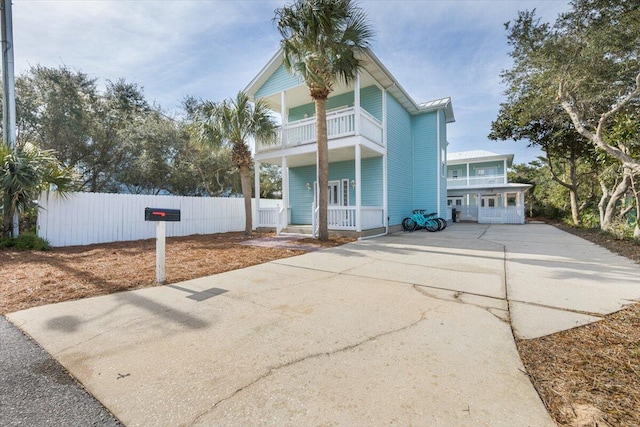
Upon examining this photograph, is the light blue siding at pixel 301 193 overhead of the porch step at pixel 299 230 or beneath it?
overhead

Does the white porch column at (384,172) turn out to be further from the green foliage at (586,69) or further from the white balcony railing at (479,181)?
the white balcony railing at (479,181)

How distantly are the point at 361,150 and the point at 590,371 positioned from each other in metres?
10.3

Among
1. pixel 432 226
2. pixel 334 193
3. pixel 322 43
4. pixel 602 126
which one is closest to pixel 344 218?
pixel 334 193

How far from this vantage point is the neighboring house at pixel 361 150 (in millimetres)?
10852

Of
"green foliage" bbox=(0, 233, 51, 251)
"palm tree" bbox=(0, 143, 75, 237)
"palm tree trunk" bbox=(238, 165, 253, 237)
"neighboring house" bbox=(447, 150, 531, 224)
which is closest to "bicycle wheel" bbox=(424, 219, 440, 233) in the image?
"palm tree trunk" bbox=(238, 165, 253, 237)

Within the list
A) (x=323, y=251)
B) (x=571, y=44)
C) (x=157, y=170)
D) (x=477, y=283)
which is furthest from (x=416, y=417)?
(x=157, y=170)

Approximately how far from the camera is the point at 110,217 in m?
9.83

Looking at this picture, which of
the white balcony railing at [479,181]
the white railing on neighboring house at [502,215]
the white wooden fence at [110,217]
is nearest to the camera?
the white wooden fence at [110,217]

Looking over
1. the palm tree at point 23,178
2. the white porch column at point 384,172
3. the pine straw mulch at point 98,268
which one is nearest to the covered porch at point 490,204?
the white porch column at point 384,172

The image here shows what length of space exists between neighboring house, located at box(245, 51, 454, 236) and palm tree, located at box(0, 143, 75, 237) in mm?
7019

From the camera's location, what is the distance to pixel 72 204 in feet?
29.2

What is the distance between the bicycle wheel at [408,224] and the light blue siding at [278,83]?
843 cm

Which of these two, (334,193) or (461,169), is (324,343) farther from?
(461,169)

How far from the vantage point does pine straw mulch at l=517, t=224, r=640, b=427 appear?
1.63 metres
